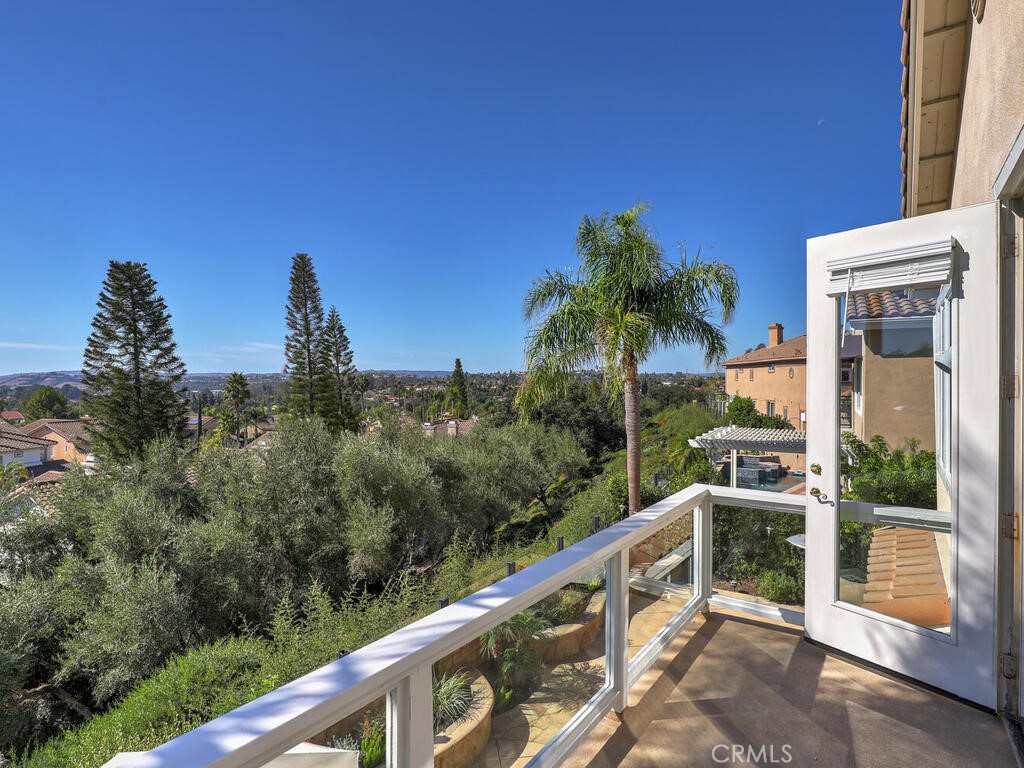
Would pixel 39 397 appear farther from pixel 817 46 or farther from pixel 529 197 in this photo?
pixel 817 46

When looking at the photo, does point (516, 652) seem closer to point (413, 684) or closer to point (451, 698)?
point (451, 698)

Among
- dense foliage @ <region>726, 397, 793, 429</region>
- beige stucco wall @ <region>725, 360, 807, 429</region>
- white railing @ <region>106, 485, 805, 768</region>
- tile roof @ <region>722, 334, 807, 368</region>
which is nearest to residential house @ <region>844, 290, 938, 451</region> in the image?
white railing @ <region>106, 485, 805, 768</region>

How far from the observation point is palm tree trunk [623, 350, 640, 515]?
675 centimetres

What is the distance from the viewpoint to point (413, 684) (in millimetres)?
1075

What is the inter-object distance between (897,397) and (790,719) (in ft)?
4.76

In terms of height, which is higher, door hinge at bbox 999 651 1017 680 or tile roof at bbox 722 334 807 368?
tile roof at bbox 722 334 807 368

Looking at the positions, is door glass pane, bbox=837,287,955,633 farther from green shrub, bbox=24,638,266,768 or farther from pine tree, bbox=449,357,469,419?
pine tree, bbox=449,357,469,419

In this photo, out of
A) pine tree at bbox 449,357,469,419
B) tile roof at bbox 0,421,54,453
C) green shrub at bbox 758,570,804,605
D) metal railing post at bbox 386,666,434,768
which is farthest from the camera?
pine tree at bbox 449,357,469,419

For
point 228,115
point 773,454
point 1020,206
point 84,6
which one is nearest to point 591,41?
point 773,454

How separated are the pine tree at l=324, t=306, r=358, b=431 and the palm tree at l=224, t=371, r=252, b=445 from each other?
901 inches

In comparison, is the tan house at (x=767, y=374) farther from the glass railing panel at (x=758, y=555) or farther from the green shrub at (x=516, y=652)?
the green shrub at (x=516, y=652)

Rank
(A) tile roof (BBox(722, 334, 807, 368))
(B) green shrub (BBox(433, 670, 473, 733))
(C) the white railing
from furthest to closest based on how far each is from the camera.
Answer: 1. (A) tile roof (BBox(722, 334, 807, 368))
2. (B) green shrub (BBox(433, 670, 473, 733))
3. (C) the white railing

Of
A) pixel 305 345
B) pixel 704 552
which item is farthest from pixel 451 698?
pixel 305 345

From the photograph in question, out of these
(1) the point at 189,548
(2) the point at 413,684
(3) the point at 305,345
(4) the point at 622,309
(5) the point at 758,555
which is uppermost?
(3) the point at 305,345
